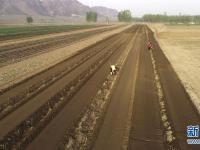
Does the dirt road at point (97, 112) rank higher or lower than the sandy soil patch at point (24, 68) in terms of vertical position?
higher

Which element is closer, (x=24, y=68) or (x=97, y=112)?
(x=97, y=112)

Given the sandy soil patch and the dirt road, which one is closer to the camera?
the dirt road

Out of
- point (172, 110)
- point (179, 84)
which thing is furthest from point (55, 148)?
point (179, 84)

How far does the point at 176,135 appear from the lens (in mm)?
10484

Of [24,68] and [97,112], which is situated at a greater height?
[97,112]

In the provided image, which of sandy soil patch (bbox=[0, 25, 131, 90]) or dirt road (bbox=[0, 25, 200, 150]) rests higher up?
dirt road (bbox=[0, 25, 200, 150])

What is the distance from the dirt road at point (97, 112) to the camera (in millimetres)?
10031

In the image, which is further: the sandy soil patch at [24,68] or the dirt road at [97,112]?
the sandy soil patch at [24,68]

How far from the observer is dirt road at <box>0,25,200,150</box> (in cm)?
1003

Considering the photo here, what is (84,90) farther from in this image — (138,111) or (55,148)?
(55,148)

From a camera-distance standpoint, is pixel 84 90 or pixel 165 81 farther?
pixel 165 81

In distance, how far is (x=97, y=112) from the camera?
42.2ft

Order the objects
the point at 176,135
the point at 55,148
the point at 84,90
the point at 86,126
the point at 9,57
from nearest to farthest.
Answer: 1. the point at 55,148
2. the point at 176,135
3. the point at 86,126
4. the point at 84,90
5. the point at 9,57

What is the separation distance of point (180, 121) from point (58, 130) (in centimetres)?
432
